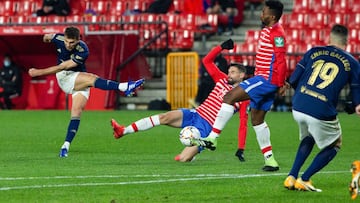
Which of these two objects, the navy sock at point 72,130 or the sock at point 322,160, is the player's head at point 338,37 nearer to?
the sock at point 322,160

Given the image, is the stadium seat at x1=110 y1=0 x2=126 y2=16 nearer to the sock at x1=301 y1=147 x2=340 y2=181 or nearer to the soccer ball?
the soccer ball

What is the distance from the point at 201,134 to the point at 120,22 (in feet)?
53.0

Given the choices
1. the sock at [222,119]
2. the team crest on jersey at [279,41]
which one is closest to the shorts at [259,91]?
the sock at [222,119]

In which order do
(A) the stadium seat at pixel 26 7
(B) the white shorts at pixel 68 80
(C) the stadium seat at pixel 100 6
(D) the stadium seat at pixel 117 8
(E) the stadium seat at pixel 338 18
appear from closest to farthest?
(B) the white shorts at pixel 68 80
(E) the stadium seat at pixel 338 18
(D) the stadium seat at pixel 117 8
(C) the stadium seat at pixel 100 6
(A) the stadium seat at pixel 26 7

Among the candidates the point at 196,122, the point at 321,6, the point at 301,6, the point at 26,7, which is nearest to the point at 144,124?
the point at 196,122

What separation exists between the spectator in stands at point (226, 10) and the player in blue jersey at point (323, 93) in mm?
20893

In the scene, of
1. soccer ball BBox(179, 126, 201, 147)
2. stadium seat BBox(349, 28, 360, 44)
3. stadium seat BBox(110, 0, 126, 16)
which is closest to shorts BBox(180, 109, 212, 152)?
soccer ball BBox(179, 126, 201, 147)

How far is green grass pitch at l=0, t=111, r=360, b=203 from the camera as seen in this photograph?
34.6 ft

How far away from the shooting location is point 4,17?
34406mm

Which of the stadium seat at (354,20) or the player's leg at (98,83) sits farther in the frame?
the stadium seat at (354,20)

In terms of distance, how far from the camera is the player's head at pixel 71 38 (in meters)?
15.8

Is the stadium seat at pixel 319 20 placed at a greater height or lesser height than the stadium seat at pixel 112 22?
greater

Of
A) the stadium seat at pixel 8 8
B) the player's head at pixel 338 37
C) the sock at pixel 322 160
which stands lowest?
the stadium seat at pixel 8 8

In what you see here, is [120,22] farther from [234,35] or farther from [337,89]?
[337,89]
